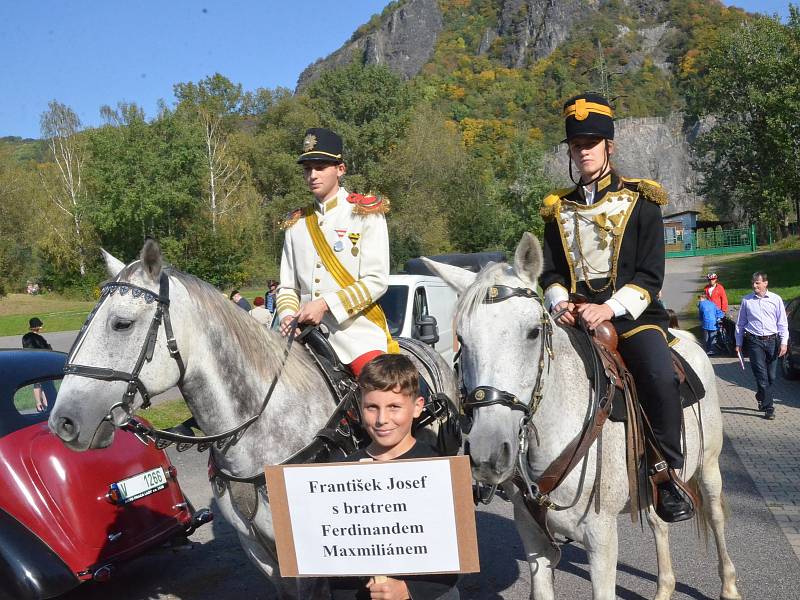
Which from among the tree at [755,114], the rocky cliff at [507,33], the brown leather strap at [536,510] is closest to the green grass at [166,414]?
the brown leather strap at [536,510]

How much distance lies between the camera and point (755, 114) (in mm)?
41344

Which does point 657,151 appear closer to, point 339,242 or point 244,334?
point 339,242

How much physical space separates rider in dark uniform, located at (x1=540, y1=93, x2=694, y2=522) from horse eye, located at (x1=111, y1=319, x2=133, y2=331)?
2085 millimetres

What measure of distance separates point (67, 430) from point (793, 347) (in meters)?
13.2

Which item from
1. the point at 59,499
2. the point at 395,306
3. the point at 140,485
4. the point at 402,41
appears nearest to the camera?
the point at 59,499

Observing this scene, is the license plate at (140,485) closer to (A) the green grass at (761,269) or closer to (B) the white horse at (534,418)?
(B) the white horse at (534,418)

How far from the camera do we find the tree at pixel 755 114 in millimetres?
31562

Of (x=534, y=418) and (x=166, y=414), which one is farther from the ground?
(x=534, y=418)

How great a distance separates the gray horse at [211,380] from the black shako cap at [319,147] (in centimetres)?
99

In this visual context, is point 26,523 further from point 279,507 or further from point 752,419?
point 752,419

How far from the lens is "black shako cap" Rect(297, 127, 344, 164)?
3.90 m

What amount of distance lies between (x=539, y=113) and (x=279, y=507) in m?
123

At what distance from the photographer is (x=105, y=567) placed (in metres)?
4.53

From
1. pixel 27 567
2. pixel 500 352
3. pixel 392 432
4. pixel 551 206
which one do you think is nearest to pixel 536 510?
pixel 500 352
